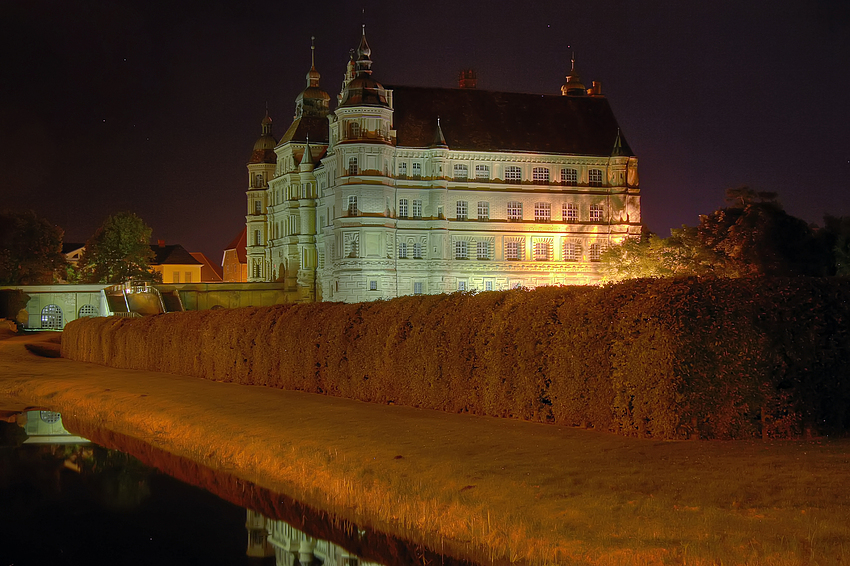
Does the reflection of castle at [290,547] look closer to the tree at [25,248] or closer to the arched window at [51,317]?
the arched window at [51,317]

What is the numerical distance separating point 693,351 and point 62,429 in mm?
18856

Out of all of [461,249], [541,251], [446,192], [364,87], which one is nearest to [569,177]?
[541,251]

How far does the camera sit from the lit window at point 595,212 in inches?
4065

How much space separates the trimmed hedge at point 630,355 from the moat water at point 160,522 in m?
5.47

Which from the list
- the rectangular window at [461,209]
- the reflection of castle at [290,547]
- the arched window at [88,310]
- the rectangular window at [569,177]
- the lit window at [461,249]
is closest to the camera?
the reflection of castle at [290,547]

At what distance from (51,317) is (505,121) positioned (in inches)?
2002

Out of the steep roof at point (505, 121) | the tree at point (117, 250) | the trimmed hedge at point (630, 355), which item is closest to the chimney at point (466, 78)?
the steep roof at point (505, 121)

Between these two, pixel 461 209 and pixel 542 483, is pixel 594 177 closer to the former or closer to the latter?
pixel 461 209

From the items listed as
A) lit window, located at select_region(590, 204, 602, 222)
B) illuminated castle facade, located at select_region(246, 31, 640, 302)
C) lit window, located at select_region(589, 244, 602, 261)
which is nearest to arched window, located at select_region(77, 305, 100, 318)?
illuminated castle facade, located at select_region(246, 31, 640, 302)

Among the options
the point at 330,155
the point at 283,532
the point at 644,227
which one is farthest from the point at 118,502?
the point at 644,227

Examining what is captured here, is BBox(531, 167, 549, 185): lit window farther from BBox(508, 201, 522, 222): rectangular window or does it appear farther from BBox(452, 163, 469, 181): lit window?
BBox(452, 163, 469, 181): lit window

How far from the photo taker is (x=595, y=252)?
102 metres

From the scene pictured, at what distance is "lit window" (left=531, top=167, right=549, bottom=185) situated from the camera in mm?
103000

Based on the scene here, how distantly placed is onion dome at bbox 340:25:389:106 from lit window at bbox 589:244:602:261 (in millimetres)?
26565
